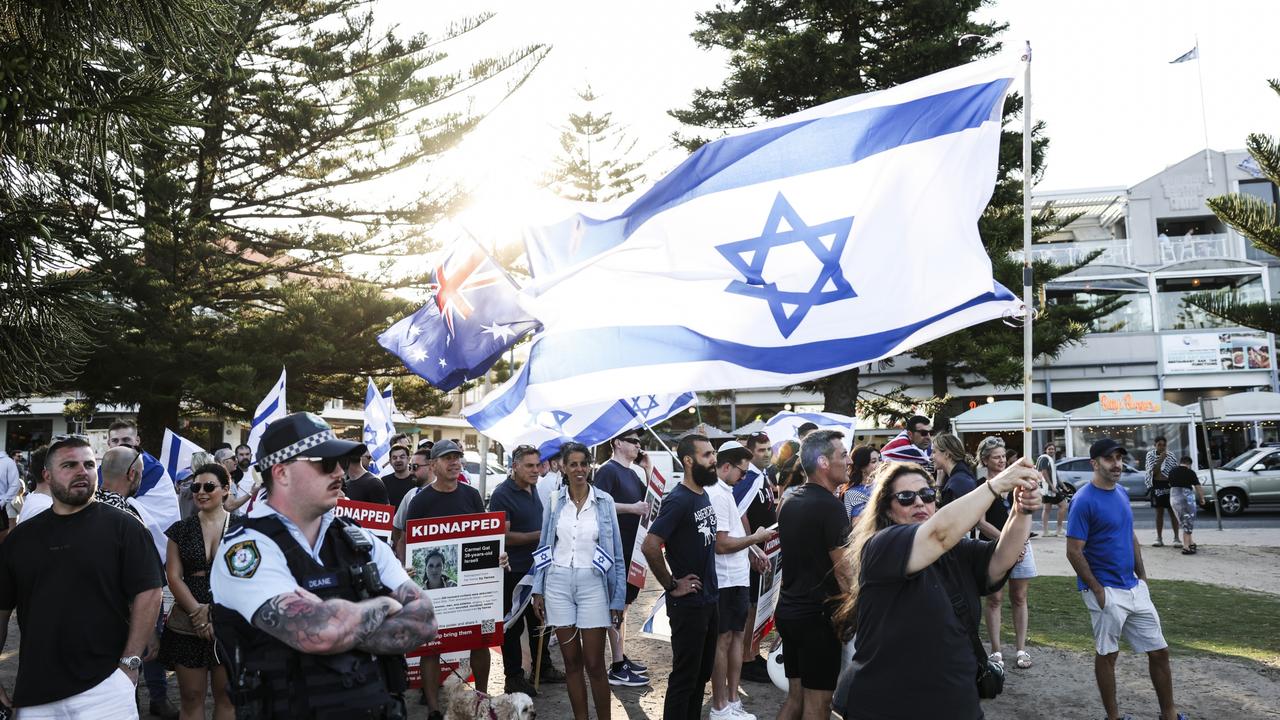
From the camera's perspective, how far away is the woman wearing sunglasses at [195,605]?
5.75m

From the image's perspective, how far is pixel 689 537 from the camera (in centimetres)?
597

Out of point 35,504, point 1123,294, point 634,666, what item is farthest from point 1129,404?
point 35,504

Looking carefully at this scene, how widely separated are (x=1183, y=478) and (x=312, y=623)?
17.0m

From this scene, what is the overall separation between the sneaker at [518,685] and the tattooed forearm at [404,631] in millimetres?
4939

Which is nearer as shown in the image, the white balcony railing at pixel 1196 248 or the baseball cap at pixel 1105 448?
the baseball cap at pixel 1105 448

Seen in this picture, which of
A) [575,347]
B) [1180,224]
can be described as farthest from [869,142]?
[1180,224]

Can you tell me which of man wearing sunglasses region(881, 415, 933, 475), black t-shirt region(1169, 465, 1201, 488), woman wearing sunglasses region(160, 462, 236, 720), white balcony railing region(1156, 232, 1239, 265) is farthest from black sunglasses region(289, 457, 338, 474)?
white balcony railing region(1156, 232, 1239, 265)

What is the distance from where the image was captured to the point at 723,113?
26.0 meters

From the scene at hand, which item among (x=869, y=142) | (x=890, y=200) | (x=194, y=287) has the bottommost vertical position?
(x=890, y=200)

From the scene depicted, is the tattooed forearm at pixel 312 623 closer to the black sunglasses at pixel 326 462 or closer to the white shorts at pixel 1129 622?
the black sunglasses at pixel 326 462

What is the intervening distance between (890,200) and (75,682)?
15.0 feet

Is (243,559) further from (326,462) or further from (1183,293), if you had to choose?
(1183,293)

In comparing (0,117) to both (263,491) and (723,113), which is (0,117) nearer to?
(263,491)

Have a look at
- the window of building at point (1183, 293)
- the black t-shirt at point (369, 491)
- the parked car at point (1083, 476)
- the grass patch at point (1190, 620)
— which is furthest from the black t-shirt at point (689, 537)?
the window of building at point (1183, 293)
